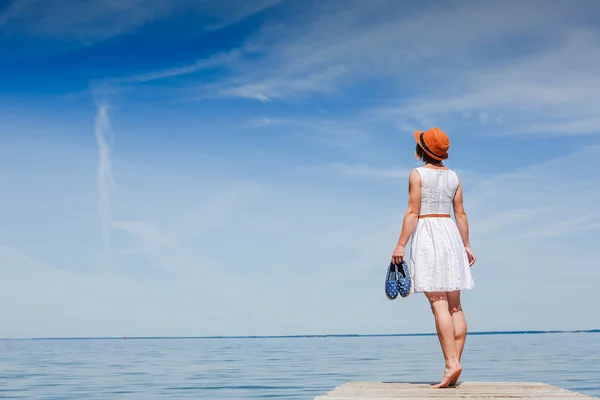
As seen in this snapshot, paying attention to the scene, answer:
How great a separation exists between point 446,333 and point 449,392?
0.73 meters

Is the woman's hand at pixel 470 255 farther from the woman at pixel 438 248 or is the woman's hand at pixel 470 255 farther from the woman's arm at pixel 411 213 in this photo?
the woman's arm at pixel 411 213

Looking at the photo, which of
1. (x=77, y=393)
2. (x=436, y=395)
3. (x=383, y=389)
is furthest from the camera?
(x=77, y=393)

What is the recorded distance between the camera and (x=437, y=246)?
819 centimetres

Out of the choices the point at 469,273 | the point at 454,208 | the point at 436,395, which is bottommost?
the point at 436,395

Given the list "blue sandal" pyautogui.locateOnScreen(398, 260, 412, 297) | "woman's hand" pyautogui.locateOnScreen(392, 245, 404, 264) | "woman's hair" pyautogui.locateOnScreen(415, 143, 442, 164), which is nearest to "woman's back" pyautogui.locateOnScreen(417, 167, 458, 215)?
"woman's hair" pyautogui.locateOnScreen(415, 143, 442, 164)

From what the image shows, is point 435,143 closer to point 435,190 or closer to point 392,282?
point 435,190

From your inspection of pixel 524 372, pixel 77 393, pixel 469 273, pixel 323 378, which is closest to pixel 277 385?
pixel 323 378

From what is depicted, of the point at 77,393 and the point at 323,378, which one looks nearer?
the point at 77,393

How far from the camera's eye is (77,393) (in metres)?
21.0

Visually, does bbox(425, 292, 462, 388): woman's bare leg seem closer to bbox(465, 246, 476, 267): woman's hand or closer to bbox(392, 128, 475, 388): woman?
bbox(392, 128, 475, 388): woman

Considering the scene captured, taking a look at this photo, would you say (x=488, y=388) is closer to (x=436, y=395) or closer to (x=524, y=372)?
(x=436, y=395)

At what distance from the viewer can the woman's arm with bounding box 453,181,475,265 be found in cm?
851

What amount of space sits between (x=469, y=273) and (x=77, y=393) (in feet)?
50.7

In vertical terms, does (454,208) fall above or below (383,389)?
above
